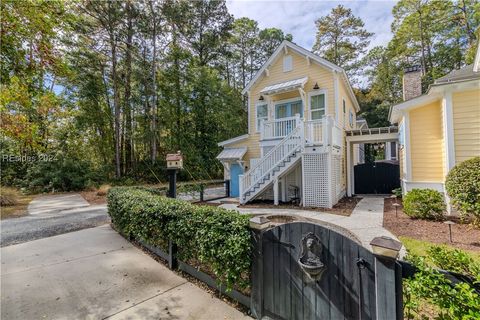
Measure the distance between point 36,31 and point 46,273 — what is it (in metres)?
4.55

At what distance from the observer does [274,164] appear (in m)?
9.78

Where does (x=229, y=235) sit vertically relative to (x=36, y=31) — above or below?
below

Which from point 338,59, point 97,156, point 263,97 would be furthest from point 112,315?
point 338,59

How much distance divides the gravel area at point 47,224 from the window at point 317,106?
32.9 ft

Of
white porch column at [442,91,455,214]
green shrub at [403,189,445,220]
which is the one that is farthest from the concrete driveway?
white porch column at [442,91,455,214]

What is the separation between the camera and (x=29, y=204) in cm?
1127

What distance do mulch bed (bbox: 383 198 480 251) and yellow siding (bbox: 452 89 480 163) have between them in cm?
213

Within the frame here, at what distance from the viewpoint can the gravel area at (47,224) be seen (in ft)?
21.1

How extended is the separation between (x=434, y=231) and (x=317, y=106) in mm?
7022

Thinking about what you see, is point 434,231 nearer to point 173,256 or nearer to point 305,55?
point 173,256

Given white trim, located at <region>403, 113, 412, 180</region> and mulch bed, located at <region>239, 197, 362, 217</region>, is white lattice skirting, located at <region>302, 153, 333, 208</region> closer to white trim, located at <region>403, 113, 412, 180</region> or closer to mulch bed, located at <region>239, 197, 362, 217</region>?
mulch bed, located at <region>239, 197, 362, 217</region>

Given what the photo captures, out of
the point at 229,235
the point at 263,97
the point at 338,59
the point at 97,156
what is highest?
the point at 338,59

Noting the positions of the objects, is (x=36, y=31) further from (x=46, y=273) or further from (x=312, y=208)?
(x=312, y=208)

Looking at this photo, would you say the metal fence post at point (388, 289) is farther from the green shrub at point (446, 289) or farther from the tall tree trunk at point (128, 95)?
the tall tree trunk at point (128, 95)
